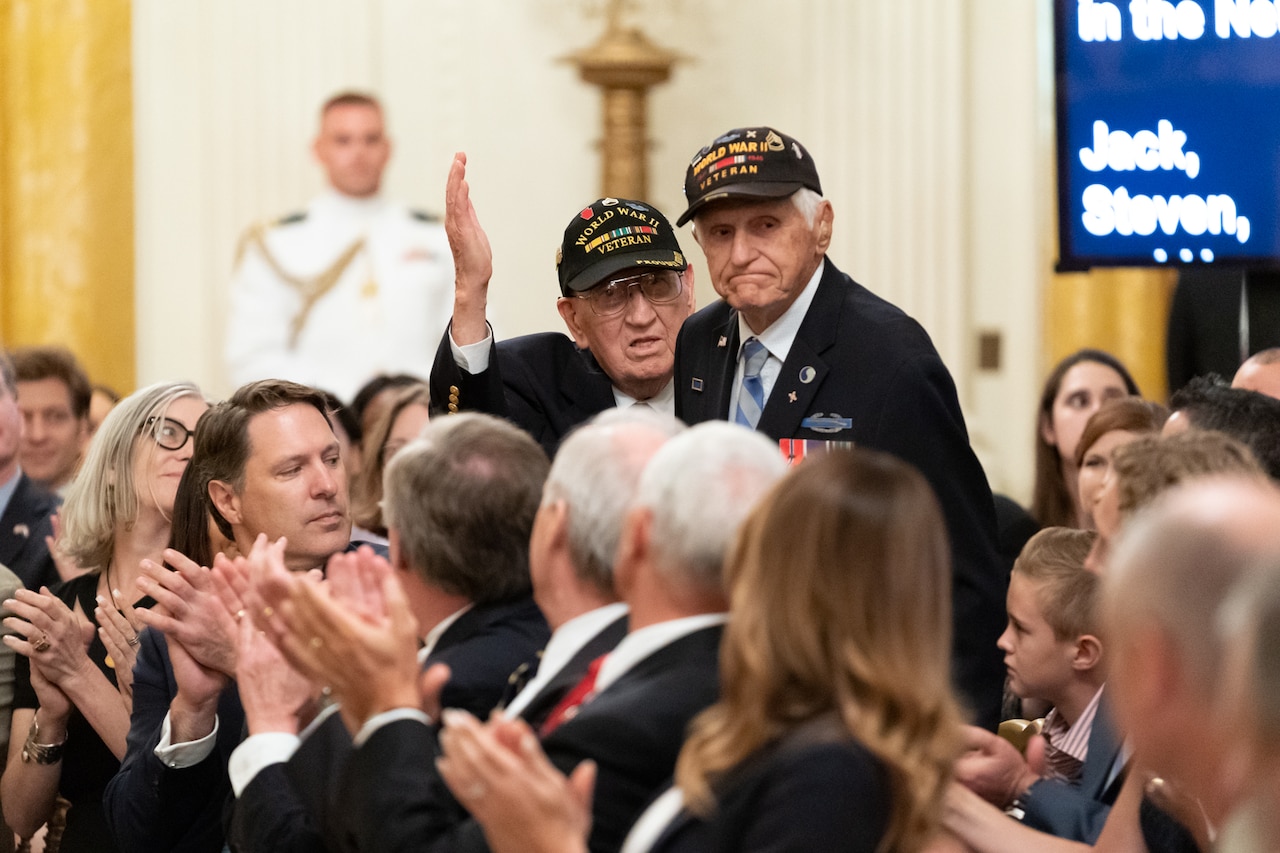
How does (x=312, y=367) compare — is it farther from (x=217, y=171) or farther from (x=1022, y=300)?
(x=1022, y=300)

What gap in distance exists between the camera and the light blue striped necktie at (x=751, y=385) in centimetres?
318

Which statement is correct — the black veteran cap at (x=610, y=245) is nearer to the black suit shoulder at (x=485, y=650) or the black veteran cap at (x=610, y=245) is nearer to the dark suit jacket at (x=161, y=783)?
the dark suit jacket at (x=161, y=783)

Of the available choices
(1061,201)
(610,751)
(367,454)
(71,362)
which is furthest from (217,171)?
(610,751)

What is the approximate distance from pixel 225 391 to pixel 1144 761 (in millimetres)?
5660

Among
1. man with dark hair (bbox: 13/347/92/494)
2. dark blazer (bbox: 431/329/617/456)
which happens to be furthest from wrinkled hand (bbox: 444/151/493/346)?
man with dark hair (bbox: 13/347/92/494)

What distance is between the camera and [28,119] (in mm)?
7188

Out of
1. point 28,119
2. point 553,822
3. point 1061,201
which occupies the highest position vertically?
point 28,119

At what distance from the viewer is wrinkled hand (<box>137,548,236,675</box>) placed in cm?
286

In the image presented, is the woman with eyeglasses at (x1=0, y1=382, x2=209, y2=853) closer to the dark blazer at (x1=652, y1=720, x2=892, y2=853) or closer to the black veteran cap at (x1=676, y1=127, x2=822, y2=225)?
the black veteran cap at (x1=676, y1=127, x2=822, y2=225)

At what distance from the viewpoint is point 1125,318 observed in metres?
6.96

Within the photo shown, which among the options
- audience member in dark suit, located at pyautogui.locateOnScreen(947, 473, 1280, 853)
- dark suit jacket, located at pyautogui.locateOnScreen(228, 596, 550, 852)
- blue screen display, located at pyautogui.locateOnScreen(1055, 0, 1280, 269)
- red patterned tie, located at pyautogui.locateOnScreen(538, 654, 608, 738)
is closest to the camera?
audience member in dark suit, located at pyautogui.locateOnScreen(947, 473, 1280, 853)

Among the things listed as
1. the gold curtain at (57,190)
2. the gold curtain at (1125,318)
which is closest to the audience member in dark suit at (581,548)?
the gold curtain at (1125,318)

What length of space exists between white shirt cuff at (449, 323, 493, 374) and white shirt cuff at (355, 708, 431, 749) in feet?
4.14

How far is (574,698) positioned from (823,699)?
42 cm
